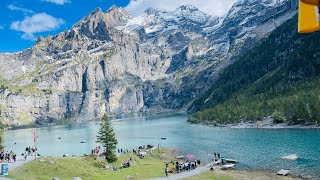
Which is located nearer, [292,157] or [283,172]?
[283,172]

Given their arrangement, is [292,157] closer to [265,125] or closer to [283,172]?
[283,172]

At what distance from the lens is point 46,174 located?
6266 centimetres

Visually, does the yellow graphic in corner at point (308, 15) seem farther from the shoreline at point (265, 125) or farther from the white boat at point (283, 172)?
the shoreline at point (265, 125)

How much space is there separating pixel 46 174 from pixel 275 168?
46.3 m

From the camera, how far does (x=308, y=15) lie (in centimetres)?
608

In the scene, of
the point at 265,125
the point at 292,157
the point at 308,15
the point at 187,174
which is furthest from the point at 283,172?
the point at 265,125

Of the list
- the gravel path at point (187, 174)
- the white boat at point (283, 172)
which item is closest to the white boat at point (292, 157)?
the white boat at point (283, 172)

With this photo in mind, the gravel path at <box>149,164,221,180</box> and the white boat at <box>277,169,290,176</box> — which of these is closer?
the white boat at <box>277,169,290,176</box>

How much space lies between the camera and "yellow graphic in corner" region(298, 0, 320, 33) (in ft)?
19.4

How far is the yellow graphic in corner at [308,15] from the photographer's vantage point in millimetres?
5926

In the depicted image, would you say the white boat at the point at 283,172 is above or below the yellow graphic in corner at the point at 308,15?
below

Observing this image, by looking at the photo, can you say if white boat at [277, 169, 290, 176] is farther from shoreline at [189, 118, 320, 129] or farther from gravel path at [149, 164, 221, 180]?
shoreline at [189, 118, 320, 129]

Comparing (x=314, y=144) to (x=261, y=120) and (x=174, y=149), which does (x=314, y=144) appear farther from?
(x=261, y=120)

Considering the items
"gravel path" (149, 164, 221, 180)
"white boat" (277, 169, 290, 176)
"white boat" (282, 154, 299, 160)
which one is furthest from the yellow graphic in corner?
"white boat" (282, 154, 299, 160)
